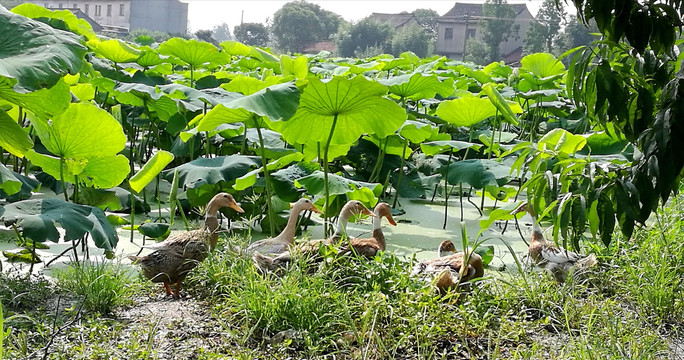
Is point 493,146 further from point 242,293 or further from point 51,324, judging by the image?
point 51,324

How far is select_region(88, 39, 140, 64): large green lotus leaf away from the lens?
511cm

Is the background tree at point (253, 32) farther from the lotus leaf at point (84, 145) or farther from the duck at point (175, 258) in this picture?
the duck at point (175, 258)

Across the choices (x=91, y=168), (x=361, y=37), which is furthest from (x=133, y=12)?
(x=91, y=168)

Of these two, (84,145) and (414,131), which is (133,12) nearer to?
(414,131)

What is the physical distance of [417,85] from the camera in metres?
4.70

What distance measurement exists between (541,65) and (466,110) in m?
2.85

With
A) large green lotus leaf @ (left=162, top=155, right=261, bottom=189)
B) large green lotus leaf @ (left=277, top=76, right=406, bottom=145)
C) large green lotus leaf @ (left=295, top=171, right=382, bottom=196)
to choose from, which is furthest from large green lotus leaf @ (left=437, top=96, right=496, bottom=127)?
large green lotus leaf @ (left=162, top=155, right=261, bottom=189)

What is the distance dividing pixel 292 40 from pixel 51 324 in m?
31.3

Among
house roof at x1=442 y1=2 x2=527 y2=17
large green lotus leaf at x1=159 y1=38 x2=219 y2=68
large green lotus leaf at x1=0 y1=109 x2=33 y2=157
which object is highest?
house roof at x1=442 y1=2 x2=527 y2=17

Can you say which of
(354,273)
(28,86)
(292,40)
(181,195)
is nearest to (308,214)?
(181,195)

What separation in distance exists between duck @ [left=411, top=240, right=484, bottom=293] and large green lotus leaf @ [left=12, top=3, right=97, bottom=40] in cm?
302

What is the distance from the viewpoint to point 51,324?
8.06 ft

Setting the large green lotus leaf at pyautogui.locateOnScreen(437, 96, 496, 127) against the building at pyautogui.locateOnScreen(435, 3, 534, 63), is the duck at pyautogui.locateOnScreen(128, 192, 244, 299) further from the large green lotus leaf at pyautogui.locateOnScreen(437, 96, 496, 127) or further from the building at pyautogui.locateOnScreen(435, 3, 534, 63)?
the building at pyautogui.locateOnScreen(435, 3, 534, 63)

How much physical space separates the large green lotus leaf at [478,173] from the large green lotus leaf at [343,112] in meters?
0.60
